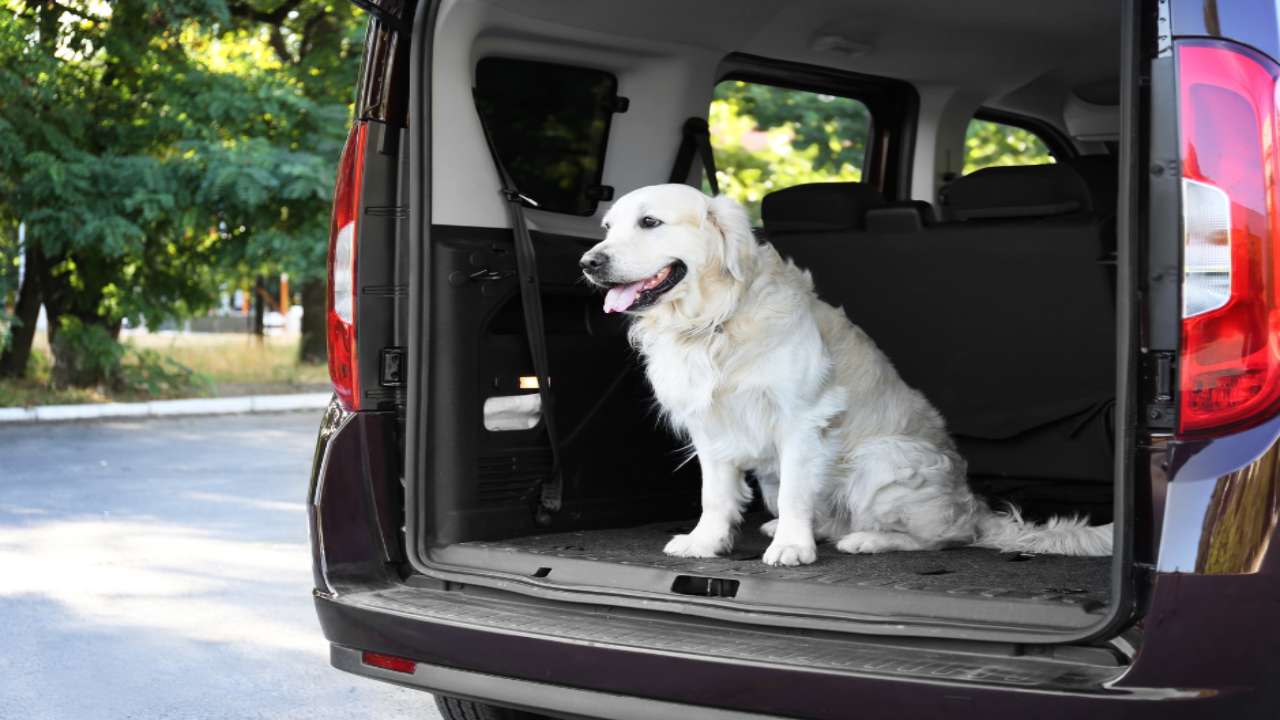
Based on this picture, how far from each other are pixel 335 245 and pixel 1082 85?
3854 mm

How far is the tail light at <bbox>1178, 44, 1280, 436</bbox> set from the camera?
2.57m

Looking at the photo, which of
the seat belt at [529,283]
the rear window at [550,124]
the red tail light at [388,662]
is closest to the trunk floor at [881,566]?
the seat belt at [529,283]

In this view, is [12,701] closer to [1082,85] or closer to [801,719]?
[801,719]

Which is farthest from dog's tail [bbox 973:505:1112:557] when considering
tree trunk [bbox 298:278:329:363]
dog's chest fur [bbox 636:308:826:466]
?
tree trunk [bbox 298:278:329:363]

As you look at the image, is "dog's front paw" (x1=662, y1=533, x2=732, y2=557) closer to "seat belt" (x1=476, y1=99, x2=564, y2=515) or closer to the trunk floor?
the trunk floor

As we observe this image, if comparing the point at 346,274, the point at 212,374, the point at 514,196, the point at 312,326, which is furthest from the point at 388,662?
the point at 312,326

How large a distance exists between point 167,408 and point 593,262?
11712mm

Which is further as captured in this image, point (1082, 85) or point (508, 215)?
point (1082, 85)

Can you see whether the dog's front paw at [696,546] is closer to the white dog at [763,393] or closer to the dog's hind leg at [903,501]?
the white dog at [763,393]

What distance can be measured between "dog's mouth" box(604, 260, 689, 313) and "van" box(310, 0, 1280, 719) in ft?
0.76

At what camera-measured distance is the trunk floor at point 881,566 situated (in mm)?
3479

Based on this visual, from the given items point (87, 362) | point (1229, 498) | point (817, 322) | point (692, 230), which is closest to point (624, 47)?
point (692, 230)

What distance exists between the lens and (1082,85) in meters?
6.43

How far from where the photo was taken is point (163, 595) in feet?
20.7
